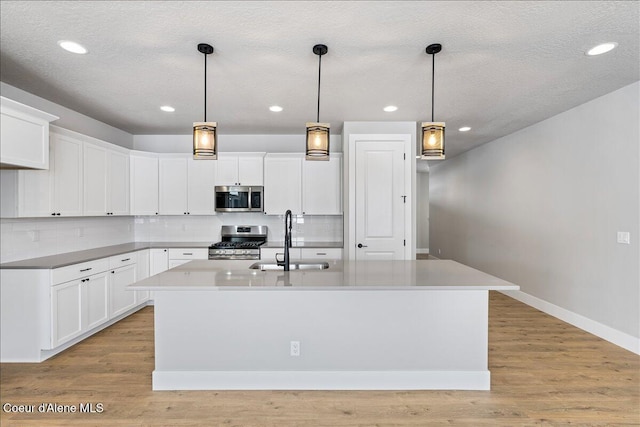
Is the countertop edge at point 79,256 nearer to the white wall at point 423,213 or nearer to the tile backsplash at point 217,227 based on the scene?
the tile backsplash at point 217,227

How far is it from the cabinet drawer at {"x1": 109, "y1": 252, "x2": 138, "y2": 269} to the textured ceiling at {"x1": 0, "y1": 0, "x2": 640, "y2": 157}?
1.81m

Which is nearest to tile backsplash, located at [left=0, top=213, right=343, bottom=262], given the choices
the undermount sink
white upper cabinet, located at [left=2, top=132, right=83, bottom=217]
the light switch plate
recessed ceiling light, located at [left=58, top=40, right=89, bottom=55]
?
white upper cabinet, located at [left=2, top=132, right=83, bottom=217]

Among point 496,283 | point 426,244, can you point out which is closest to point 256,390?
point 496,283

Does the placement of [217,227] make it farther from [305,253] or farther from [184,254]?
[305,253]

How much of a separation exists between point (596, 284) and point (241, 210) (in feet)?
14.8

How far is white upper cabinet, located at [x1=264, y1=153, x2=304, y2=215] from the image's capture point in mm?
4734

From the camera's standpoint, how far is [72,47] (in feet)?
7.88

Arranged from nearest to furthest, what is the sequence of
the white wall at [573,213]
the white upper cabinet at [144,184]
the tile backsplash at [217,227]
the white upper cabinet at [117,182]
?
the white wall at [573,213]
the white upper cabinet at [117,182]
the white upper cabinet at [144,184]
the tile backsplash at [217,227]

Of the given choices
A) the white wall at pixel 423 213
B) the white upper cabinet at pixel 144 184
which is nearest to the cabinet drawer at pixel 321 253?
the white upper cabinet at pixel 144 184

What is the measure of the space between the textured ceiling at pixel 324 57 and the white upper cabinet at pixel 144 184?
826mm

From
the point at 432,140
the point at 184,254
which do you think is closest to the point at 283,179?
the point at 184,254

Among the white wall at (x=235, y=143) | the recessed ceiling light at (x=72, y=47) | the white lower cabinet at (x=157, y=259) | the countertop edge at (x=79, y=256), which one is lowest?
the white lower cabinet at (x=157, y=259)

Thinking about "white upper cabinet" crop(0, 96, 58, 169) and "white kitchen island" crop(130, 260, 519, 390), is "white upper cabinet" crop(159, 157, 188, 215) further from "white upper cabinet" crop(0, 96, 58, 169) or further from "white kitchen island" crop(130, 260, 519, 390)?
"white kitchen island" crop(130, 260, 519, 390)

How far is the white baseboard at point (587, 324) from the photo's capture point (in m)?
3.14
